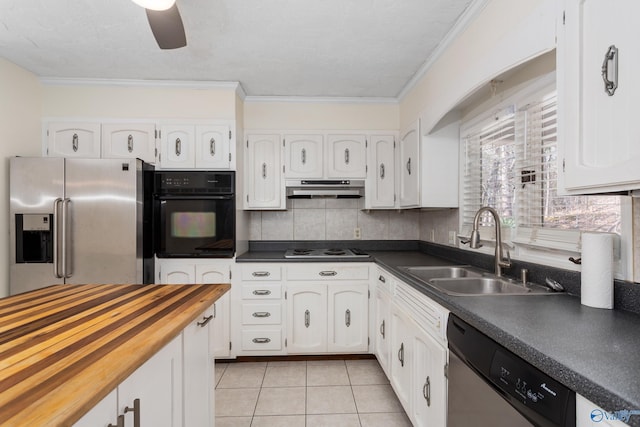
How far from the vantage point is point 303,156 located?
325cm

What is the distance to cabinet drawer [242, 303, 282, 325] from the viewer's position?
9.50 ft

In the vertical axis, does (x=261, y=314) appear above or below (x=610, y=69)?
below

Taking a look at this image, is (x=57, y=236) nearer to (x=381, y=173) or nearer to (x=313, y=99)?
(x=313, y=99)

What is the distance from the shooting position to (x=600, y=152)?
0.98 metres

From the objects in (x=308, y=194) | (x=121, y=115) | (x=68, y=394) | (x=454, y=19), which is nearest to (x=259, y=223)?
(x=308, y=194)

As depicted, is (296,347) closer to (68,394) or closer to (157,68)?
(68,394)

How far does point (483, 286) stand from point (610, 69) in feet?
4.37

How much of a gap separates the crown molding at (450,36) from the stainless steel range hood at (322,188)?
Answer: 104 centimetres

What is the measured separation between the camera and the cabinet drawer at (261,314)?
290cm

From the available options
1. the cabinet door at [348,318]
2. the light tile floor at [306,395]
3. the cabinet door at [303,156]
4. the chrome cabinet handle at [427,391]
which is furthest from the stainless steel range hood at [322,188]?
the chrome cabinet handle at [427,391]

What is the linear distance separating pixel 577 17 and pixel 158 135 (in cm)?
294

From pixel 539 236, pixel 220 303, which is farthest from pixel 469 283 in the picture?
pixel 220 303

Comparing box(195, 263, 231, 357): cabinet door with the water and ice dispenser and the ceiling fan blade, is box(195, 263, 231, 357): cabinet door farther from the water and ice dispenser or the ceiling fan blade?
the ceiling fan blade

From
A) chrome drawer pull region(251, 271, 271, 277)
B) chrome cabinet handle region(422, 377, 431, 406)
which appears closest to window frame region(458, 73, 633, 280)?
chrome cabinet handle region(422, 377, 431, 406)
